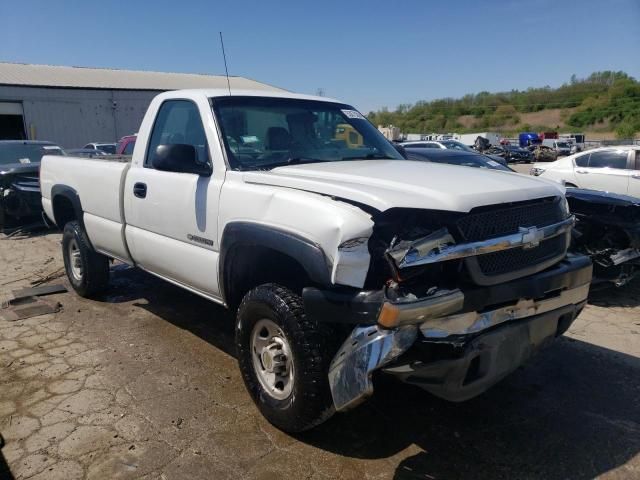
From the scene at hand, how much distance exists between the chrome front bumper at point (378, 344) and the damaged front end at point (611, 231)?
3.47 meters

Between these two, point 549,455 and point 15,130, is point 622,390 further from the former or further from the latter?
point 15,130

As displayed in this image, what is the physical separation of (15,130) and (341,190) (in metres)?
34.1

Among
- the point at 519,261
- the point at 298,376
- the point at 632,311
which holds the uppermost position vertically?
the point at 519,261

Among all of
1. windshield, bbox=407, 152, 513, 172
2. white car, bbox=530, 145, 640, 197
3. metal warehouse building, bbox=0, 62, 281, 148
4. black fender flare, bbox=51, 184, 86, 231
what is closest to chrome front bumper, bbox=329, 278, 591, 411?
black fender flare, bbox=51, 184, 86, 231

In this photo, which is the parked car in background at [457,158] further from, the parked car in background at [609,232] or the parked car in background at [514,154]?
the parked car in background at [514,154]

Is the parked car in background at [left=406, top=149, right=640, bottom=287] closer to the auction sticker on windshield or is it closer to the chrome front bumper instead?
the auction sticker on windshield

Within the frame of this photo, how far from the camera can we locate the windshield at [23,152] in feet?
34.0

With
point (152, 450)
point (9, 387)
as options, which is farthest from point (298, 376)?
point (9, 387)

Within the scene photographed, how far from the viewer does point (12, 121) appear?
30875 mm

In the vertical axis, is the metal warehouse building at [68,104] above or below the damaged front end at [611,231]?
above

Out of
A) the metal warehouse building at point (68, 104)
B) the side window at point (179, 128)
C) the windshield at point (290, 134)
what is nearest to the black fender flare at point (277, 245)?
the windshield at point (290, 134)

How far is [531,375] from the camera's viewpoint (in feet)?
13.0

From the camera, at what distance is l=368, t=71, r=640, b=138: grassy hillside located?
8919 centimetres

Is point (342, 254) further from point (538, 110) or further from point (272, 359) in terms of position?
point (538, 110)
